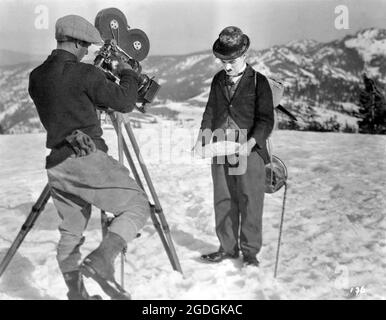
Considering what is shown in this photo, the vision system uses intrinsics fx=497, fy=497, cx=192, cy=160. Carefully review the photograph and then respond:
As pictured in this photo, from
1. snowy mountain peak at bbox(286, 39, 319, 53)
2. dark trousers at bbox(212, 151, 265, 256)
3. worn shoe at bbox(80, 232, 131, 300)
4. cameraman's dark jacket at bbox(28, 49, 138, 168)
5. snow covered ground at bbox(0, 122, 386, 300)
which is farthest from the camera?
snowy mountain peak at bbox(286, 39, 319, 53)

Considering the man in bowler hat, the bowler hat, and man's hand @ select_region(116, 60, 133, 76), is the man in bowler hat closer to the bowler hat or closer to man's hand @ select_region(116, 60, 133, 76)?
the bowler hat

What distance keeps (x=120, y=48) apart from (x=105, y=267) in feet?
5.56

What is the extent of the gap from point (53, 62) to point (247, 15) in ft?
17.6

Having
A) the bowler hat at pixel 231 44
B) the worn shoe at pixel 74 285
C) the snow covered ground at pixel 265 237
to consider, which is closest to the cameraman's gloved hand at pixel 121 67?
the bowler hat at pixel 231 44

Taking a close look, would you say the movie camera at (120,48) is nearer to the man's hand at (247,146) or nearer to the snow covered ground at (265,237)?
the man's hand at (247,146)

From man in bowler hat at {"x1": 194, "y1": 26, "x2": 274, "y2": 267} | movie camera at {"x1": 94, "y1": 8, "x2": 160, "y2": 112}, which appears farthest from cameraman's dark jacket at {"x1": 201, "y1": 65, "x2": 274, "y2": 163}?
movie camera at {"x1": 94, "y1": 8, "x2": 160, "y2": 112}

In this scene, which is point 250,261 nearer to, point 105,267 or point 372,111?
point 105,267

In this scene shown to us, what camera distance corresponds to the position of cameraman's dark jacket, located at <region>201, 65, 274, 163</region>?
379 centimetres

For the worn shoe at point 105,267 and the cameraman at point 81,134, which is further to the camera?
the cameraman at point 81,134

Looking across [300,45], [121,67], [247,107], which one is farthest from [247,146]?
[300,45]

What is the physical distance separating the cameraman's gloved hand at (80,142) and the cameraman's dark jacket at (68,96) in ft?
0.15

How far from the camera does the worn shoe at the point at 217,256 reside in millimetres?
4176

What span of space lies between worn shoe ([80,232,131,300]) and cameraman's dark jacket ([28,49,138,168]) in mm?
627

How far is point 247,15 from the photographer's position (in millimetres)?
7828
